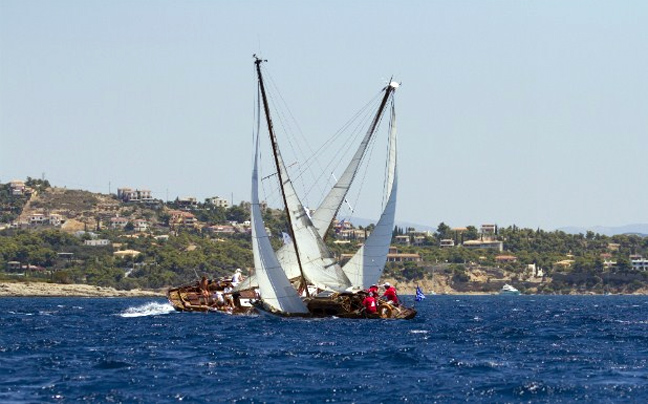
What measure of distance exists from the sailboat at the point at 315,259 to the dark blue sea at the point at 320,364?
175 inches

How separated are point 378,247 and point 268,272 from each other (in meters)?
10.3

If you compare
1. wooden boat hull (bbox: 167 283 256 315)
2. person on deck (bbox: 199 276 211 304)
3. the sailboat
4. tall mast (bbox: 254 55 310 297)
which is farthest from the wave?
tall mast (bbox: 254 55 310 297)

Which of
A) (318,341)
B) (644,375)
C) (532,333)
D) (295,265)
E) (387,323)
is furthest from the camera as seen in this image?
(295,265)

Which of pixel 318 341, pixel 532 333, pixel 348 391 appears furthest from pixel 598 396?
pixel 532 333

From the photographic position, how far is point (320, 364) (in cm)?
5044

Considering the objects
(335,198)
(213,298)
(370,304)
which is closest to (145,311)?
(213,298)

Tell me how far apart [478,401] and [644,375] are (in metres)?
9.08

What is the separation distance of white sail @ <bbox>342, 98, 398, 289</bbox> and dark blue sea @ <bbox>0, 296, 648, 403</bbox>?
10.5 meters

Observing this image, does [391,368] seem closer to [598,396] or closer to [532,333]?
[598,396]

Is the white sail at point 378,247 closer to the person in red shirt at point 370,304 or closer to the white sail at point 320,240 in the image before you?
the white sail at point 320,240

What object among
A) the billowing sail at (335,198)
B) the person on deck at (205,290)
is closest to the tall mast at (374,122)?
the billowing sail at (335,198)

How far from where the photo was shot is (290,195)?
8231cm

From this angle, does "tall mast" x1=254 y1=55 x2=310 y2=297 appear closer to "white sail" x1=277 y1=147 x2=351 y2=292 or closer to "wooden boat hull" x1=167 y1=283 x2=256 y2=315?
"white sail" x1=277 y1=147 x2=351 y2=292

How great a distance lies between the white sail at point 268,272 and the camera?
78188 mm
